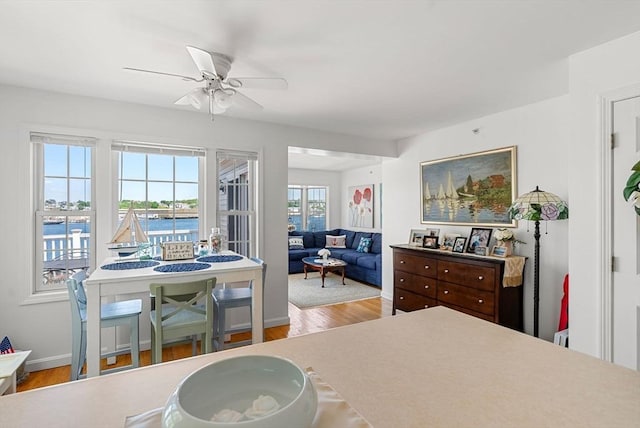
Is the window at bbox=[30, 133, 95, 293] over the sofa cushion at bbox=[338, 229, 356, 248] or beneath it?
over

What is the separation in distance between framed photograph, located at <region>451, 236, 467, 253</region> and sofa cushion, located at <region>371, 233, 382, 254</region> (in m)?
2.57

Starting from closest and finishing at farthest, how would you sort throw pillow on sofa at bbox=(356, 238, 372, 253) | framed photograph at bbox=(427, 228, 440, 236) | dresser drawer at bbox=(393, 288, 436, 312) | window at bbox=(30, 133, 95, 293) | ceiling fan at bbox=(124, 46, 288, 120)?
ceiling fan at bbox=(124, 46, 288, 120), window at bbox=(30, 133, 95, 293), dresser drawer at bbox=(393, 288, 436, 312), framed photograph at bbox=(427, 228, 440, 236), throw pillow on sofa at bbox=(356, 238, 372, 253)

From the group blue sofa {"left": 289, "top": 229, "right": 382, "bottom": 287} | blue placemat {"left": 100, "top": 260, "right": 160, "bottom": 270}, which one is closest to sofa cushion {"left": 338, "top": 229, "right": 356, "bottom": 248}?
blue sofa {"left": 289, "top": 229, "right": 382, "bottom": 287}

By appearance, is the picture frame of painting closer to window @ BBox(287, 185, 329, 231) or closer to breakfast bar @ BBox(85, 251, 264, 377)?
window @ BBox(287, 185, 329, 231)

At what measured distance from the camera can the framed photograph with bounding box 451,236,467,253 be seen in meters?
3.65

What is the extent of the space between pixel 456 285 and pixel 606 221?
160 centimetres

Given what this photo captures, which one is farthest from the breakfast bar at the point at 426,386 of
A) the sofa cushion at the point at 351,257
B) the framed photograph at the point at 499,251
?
the sofa cushion at the point at 351,257

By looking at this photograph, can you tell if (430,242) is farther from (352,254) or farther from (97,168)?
(97,168)

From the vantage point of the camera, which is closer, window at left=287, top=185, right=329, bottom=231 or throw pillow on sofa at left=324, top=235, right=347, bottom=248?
throw pillow on sofa at left=324, top=235, right=347, bottom=248

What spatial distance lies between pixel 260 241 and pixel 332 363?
2.99 metres

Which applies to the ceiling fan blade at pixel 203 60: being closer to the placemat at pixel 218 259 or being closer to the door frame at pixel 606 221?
the placemat at pixel 218 259

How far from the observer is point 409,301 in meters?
4.02

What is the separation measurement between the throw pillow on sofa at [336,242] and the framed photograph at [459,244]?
3.79 metres

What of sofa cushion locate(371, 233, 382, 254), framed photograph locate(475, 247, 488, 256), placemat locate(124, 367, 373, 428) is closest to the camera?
placemat locate(124, 367, 373, 428)
